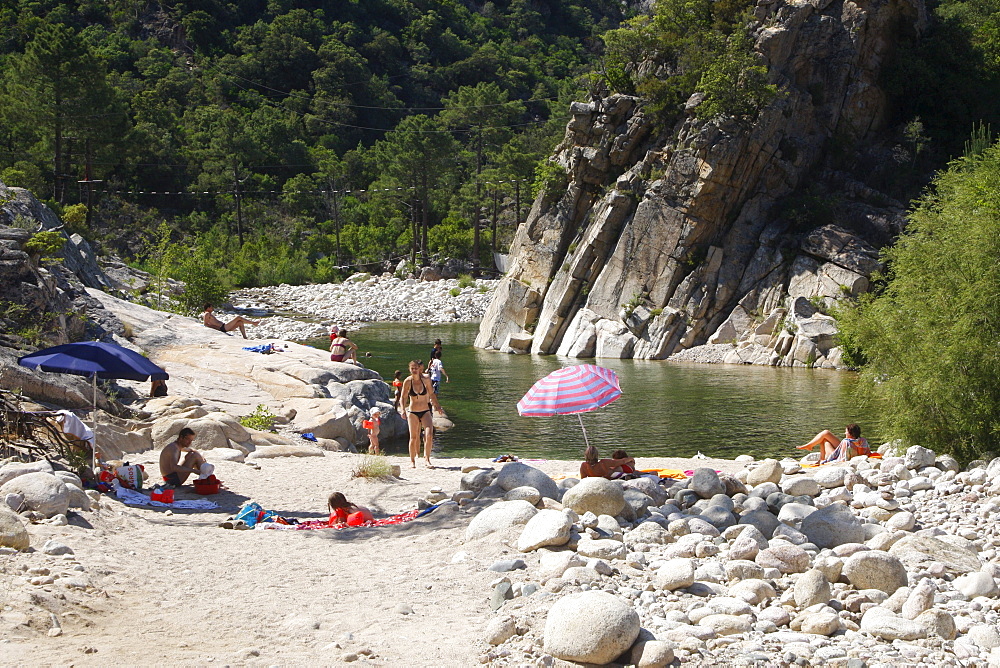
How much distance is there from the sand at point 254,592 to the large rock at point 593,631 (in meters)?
0.68

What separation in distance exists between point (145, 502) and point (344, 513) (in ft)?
9.05

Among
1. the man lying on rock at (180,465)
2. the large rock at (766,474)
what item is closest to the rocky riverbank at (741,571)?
the large rock at (766,474)

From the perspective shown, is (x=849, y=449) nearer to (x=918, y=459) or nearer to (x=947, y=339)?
(x=918, y=459)

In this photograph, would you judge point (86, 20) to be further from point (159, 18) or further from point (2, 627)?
point (2, 627)

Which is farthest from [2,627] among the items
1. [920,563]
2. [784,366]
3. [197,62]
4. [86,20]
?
[86,20]

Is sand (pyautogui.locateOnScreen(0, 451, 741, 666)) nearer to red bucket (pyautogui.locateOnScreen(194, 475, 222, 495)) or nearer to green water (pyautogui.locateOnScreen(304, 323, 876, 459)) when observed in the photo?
red bucket (pyautogui.locateOnScreen(194, 475, 222, 495))

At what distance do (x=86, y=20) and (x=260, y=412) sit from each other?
113277 millimetres

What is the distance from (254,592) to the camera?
7.80m

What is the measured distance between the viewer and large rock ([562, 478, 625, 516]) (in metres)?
9.85

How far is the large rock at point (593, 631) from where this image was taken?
6.16m

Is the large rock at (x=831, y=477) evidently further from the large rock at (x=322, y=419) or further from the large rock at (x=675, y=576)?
the large rock at (x=322, y=419)

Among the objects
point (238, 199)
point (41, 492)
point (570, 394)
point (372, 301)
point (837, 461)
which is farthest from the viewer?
point (238, 199)

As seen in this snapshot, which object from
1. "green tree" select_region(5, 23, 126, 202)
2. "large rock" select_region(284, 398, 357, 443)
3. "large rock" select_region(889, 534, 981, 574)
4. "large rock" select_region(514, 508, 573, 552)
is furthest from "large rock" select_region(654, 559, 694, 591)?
"green tree" select_region(5, 23, 126, 202)

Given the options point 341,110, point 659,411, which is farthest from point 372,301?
point 341,110
